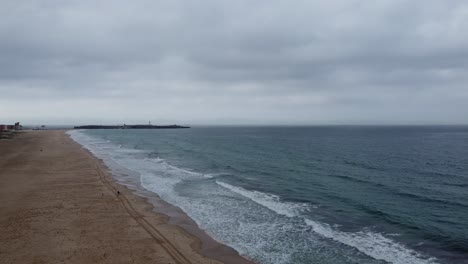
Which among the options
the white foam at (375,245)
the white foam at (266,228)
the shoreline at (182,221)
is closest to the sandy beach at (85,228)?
the shoreline at (182,221)

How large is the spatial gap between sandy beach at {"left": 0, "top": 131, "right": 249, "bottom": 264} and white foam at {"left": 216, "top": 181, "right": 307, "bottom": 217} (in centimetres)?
707

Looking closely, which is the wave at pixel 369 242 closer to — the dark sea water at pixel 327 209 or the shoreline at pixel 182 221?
the dark sea water at pixel 327 209

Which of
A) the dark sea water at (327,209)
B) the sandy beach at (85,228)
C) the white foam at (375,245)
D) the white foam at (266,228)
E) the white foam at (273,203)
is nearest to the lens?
the sandy beach at (85,228)

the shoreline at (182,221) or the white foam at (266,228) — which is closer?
the shoreline at (182,221)

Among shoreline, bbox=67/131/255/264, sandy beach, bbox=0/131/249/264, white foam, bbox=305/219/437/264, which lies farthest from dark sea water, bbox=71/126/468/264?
sandy beach, bbox=0/131/249/264

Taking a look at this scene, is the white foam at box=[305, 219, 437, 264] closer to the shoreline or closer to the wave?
the wave

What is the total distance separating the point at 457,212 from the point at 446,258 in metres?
9.12

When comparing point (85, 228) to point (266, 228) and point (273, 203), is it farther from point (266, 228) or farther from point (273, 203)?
point (273, 203)

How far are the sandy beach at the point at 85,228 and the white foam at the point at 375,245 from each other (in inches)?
217

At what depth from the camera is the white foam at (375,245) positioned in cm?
1559

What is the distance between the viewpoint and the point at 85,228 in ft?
59.6

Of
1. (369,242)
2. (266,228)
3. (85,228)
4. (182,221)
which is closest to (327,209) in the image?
(266,228)

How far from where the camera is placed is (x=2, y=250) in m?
14.8

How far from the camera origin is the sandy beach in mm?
14734
